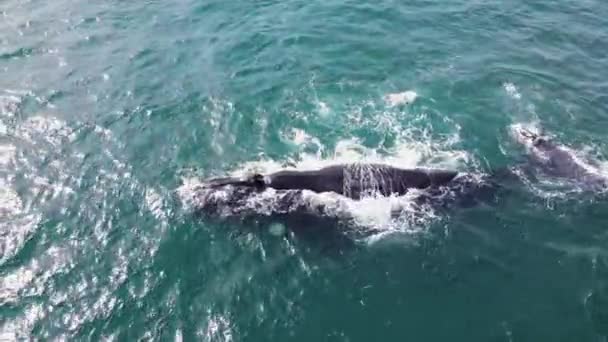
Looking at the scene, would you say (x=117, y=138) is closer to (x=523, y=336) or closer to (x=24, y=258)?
(x=24, y=258)

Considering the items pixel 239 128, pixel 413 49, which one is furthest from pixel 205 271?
pixel 413 49

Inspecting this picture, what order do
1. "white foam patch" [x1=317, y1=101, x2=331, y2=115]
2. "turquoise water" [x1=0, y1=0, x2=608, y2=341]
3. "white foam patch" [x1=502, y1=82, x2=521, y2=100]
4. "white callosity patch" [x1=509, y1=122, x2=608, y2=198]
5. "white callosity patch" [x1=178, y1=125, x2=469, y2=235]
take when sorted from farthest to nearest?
"white foam patch" [x1=502, y1=82, x2=521, y2=100] < "white foam patch" [x1=317, y1=101, x2=331, y2=115] < "white callosity patch" [x1=509, y1=122, x2=608, y2=198] < "white callosity patch" [x1=178, y1=125, x2=469, y2=235] < "turquoise water" [x1=0, y1=0, x2=608, y2=341]

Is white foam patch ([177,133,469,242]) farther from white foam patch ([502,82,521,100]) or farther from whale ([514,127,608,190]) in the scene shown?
white foam patch ([502,82,521,100])

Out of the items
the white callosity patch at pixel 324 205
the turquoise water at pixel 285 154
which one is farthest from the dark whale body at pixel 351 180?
the turquoise water at pixel 285 154

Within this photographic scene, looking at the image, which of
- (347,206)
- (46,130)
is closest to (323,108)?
(347,206)

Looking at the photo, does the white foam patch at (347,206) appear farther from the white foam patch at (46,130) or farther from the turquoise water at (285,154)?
the white foam patch at (46,130)

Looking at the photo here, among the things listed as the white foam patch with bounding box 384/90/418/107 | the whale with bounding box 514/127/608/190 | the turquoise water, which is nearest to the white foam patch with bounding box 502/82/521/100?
the turquoise water
